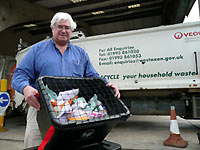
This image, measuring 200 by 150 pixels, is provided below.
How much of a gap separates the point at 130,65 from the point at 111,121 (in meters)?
3.15

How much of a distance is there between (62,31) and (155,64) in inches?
117

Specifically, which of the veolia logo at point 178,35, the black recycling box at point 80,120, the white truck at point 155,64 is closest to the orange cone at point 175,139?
the white truck at point 155,64

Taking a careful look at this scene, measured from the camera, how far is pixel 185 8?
285 inches

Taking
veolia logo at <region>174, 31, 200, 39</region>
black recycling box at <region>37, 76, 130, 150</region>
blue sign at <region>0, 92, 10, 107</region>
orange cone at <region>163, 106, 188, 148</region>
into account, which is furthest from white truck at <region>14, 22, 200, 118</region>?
black recycling box at <region>37, 76, 130, 150</region>

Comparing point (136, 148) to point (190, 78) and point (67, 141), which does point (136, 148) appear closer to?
point (190, 78)

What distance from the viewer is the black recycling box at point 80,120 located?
0.75 metres

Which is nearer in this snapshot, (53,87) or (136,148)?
(53,87)

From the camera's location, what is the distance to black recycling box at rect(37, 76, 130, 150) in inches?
29.7

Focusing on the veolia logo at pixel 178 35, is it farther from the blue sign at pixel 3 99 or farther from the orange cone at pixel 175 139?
the blue sign at pixel 3 99

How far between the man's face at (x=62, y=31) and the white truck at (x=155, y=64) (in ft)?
9.29

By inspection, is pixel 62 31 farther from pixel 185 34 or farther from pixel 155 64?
pixel 185 34

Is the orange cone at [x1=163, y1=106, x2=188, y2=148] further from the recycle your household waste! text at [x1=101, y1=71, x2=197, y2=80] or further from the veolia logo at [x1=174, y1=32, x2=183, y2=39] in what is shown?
the veolia logo at [x1=174, y1=32, x2=183, y2=39]

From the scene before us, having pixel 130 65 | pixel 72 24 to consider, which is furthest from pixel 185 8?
pixel 72 24

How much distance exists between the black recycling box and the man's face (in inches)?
14.5
